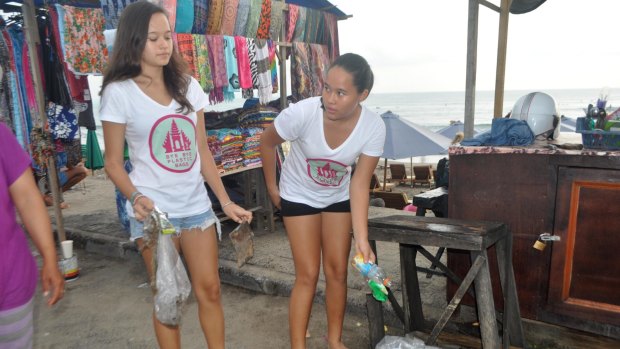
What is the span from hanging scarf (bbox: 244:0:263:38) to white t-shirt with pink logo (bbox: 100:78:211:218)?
116 inches

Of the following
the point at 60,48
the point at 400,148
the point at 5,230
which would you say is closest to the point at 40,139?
Answer: the point at 60,48

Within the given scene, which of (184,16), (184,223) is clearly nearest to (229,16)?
(184,16)

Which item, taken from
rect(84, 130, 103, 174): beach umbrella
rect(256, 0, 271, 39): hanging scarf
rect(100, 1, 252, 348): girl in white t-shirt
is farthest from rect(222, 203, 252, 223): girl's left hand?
rect(84, 130, 103, 174): beach umbrella

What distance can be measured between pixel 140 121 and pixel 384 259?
3.15 meters

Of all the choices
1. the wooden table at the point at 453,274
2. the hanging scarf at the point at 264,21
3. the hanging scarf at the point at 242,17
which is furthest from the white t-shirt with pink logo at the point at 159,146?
the hanging scarf at the point at 264,21

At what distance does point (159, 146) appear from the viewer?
84.1 inches

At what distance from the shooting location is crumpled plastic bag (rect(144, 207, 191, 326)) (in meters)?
2.04

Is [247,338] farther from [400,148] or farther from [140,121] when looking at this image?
[400,148]

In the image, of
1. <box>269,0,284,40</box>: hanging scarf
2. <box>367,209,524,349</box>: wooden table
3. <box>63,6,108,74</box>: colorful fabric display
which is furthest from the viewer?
<box>269,0,284,40</box>: hanging scarf

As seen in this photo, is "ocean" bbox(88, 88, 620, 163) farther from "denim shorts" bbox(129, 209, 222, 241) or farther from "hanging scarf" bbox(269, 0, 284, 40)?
"hanging scarf" bbox(269, 0, 284, 40)

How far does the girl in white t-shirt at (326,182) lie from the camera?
8.27 feet

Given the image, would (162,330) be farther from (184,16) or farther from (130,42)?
(184,16)

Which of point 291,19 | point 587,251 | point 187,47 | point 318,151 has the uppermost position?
point 291,19

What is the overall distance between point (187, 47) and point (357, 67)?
2.63m
